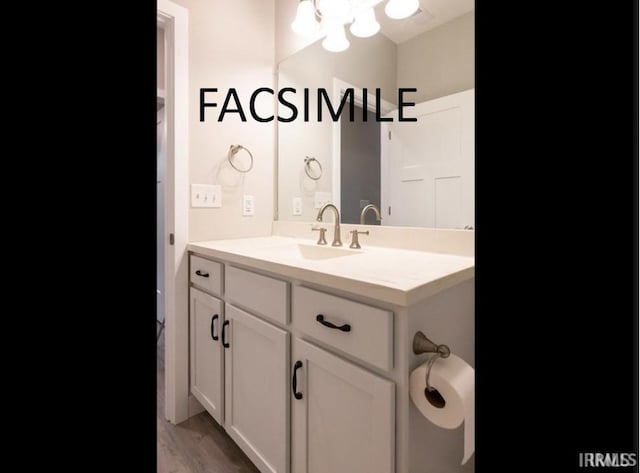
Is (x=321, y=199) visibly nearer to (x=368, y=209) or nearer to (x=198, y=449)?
(x=368, y=209)

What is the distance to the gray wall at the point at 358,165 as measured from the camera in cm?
149

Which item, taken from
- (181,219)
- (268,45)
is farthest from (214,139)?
(268,45)

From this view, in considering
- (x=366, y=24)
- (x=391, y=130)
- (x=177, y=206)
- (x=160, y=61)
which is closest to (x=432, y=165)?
(x=391, y=130)

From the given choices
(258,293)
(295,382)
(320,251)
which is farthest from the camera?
(320,251)

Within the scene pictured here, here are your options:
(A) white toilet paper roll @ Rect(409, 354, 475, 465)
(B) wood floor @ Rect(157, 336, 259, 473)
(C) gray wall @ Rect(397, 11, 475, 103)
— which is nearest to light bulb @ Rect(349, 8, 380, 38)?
(C) gray wall @ Rect(397, 11, 475, 103)

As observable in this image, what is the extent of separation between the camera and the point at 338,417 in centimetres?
87

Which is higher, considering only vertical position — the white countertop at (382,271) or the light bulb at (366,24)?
the light bulb at (366,24)

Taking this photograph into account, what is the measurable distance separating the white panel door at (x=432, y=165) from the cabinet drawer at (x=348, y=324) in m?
0.60

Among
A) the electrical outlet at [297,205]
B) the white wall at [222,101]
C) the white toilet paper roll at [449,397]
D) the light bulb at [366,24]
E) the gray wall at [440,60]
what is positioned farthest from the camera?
the electrical outlet at [297,205]

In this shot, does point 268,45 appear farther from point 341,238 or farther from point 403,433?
point 403,433

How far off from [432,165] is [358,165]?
14.8 inches

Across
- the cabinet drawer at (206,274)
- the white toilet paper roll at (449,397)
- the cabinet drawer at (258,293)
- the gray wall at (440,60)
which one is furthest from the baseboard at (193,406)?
the gray wall at (440,60)

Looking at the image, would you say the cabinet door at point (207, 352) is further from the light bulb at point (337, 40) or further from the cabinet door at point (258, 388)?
the light bulb at point (337, 40)
